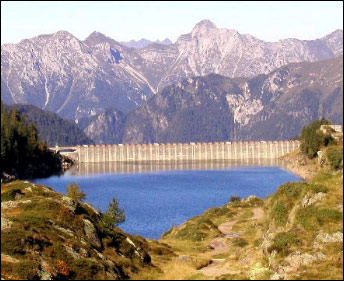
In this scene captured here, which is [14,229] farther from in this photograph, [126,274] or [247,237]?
[247,237]

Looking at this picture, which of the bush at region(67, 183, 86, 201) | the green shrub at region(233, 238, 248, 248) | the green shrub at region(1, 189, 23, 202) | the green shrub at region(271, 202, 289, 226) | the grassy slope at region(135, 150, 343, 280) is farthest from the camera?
the bush at region(67, 183, 86, 201)

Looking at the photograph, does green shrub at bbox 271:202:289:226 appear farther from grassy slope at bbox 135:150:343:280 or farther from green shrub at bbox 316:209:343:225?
green shrub at bbox 316:209:343:225

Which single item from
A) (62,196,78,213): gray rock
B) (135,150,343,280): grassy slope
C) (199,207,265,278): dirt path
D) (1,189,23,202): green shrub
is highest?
(1,189,23,202): green shrub

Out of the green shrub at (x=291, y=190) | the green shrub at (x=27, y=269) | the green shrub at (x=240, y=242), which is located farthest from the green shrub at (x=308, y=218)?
the green shrub at (x=240, y=242)

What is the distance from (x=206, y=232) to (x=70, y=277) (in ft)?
170

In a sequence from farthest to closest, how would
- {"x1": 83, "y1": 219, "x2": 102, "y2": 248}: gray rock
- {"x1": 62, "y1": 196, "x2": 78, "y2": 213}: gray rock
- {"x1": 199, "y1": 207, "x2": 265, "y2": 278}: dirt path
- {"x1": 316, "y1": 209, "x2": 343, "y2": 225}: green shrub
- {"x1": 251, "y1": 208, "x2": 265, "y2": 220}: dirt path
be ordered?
{"x1": 251, "y1": 208, "x2": 265, "y2": 220}: dirt path
{"x1": 62, "y1": 196, "x2": 78, "y2": 213}: gray rock
{"x1": 83, "y1": 219, "x2": 102, "y2": 248}: gray rock
{"x1": 199, "y1": 207, "x2": 265, "y2": 278}: dirt path
{"x1": 316, "y1": 209, "x2": 343, "y2": 225}: green shrub

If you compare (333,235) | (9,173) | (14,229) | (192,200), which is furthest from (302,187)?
(9,173)

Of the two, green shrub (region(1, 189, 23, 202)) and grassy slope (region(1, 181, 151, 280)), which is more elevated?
green shrub (region(1, 189, 23, 202))

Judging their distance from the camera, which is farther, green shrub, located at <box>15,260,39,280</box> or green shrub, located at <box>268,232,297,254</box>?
green shrub, located at <box>268,232,297,254</box>

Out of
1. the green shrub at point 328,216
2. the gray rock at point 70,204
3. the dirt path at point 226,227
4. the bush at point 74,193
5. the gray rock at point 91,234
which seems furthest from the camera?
the dirt path at point 226,227

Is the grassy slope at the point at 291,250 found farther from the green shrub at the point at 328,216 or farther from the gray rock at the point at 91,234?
the gray rock at the point at 91,234

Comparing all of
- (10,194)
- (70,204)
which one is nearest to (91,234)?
(70,204)

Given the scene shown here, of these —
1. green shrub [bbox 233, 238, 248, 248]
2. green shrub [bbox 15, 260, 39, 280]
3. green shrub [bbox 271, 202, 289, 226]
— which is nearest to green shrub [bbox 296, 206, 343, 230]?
green shrub [bbox 271, 202, 289, 226]

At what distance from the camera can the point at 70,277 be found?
5088 centimetres
